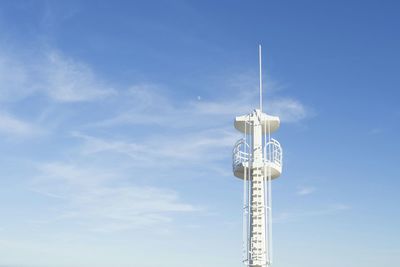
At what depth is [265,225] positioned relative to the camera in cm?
4912

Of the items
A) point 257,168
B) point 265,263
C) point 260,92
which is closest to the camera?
point 265,263

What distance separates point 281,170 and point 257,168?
105 inches

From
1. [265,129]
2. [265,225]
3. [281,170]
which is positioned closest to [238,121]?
[265,129]

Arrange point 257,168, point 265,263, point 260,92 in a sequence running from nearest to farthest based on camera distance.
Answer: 1. point 265,263
2. point 257,168
3. point 260,92

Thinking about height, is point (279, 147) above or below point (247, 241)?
above

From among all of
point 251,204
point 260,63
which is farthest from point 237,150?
point 260,63

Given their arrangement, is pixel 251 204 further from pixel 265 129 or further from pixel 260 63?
pixel 260 63

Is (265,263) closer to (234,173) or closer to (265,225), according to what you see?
(265,225)

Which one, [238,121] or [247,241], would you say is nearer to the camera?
[247,241]

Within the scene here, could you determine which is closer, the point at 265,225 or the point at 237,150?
the point at 265,225

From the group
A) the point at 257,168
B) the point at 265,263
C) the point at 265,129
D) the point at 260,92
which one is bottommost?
the point at 265,263

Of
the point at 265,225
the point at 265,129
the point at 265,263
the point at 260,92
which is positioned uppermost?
the point at 260,92

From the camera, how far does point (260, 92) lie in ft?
182

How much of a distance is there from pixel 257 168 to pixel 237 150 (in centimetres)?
288
